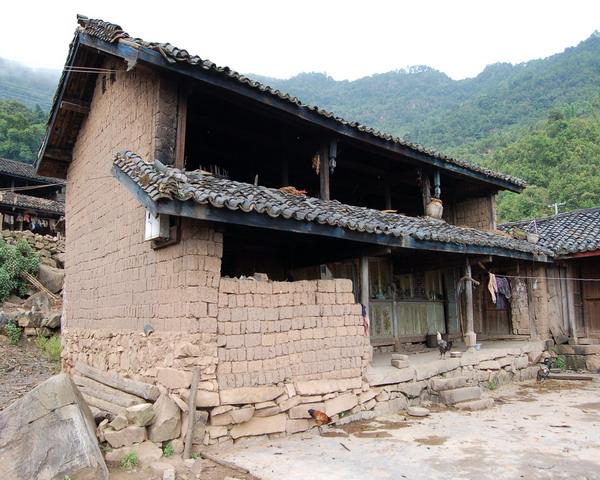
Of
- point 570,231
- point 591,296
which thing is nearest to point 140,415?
point 591,296

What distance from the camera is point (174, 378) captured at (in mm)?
6102

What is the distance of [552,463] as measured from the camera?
5.51 m

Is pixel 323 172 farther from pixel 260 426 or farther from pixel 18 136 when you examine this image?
pixel 18 136

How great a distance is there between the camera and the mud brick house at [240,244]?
Result: 6266 millimetres

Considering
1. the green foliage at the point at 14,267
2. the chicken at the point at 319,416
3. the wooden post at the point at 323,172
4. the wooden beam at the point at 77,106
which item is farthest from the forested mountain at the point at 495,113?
the chicken at the point at 319,416

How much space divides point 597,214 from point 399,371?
1055 cm

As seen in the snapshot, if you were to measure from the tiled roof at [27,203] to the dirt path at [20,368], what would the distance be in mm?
11045

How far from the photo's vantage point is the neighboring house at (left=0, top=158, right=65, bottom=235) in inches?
922

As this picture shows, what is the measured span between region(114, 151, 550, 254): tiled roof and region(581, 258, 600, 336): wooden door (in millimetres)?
6877

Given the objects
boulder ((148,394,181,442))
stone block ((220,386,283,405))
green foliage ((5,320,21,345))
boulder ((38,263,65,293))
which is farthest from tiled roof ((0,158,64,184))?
stone block ((220,386,283,405))

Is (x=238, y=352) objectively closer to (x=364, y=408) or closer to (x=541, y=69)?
(x=364, y=408)

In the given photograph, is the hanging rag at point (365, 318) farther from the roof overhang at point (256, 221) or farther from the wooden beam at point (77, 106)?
the wooden beam at point (77, 106)

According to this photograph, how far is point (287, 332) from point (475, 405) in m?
3.96

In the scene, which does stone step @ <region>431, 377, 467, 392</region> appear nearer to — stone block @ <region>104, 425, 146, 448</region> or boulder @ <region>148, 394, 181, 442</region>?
boulder @ <region>148, 394, 181, 442</region>
